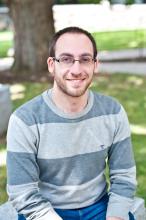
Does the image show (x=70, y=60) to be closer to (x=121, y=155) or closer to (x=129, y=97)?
(x=121, y=155)

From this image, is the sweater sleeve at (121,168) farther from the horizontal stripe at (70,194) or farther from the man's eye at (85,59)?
the man's eye at (85,59)

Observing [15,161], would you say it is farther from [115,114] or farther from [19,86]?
[19,86]

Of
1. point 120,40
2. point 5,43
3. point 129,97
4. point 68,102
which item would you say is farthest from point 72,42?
point 5,43

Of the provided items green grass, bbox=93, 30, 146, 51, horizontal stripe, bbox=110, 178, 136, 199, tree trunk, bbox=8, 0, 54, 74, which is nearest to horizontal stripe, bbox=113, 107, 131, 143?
horizontal stripe, bbox=110, 178, 136, 199

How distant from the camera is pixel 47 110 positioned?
2709 millimetres

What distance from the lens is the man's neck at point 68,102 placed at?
8.89 ft

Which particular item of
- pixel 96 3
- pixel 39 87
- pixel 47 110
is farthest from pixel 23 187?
pixel 96 3

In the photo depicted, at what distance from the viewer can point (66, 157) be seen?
105 inches

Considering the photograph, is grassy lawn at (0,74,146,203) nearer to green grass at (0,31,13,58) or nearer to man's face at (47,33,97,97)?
man's face at (47,33,97,97)

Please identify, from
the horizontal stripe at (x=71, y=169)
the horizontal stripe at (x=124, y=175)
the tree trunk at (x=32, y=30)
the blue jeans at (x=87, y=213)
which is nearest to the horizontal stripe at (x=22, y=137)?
the horizontal stripe at (x=71, y=169)

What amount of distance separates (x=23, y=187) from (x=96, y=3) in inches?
966

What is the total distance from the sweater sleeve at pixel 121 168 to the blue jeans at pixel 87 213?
72 mm

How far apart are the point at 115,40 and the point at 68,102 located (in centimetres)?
1552

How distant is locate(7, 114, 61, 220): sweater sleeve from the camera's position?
8.57 ft
